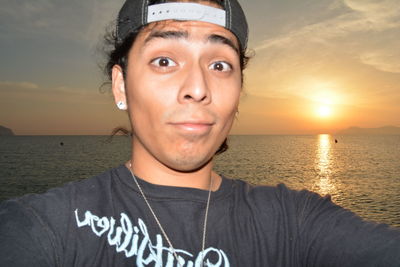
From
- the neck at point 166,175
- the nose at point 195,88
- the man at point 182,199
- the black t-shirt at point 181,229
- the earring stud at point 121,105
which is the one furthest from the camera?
the earring stud at point 121,105

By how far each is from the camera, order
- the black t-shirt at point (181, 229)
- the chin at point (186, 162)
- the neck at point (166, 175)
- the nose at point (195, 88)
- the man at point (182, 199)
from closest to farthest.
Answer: the black t-shirt at point (181, 229) < the man at point (182, 199) < the nose at point (195, 88) < the chin at point (186, 162) < the neck at point (166, 175)

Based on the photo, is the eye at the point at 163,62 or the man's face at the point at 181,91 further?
the eye at the point at 163,62

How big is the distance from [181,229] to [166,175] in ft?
1.54

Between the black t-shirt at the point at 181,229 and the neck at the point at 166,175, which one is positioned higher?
the neck at the point at 166,175

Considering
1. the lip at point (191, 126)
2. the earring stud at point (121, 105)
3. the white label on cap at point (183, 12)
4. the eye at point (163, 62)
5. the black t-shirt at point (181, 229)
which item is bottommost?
the black t-shirt at point (181, 229)

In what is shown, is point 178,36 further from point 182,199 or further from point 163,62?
point 182,199

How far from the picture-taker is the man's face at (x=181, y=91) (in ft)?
6.98

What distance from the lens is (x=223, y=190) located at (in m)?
2.50

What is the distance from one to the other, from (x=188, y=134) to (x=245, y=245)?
962mm

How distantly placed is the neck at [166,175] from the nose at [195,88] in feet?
2.10

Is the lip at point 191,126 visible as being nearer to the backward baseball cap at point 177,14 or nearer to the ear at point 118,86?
the ear at point 118,86

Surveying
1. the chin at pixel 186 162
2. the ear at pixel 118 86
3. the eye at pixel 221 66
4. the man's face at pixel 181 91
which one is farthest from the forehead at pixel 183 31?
the chin at pixel 186 162

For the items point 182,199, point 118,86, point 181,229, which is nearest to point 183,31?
point 118,86

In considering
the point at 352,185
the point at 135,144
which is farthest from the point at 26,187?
the point at 352,185
